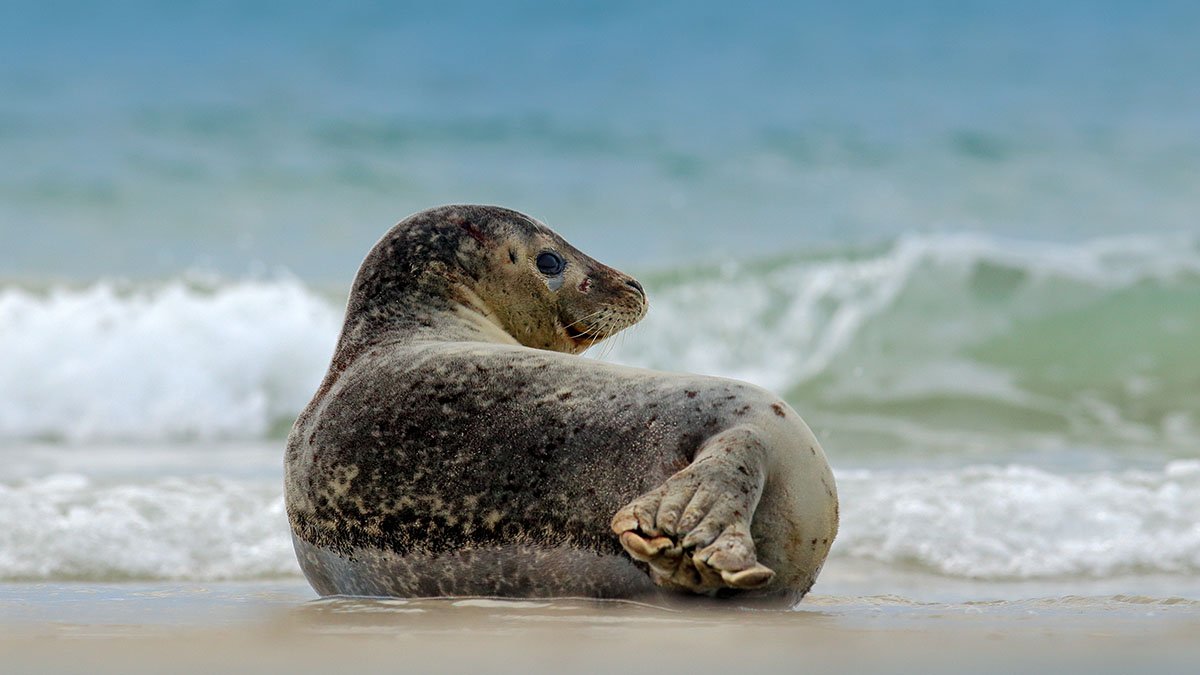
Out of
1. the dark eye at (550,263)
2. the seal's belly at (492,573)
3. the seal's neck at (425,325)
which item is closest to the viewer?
the seal's belly at (492,573)

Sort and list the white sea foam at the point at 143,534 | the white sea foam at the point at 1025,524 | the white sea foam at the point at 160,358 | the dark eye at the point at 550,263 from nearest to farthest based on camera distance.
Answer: the dark eye at the point at 550,263
the white sea foam at the point at 143,534
the white sea foam at the point at 1025,524
the white sea foam at the point at 160,358

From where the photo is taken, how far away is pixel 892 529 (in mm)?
6215

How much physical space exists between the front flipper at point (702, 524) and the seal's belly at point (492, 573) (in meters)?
0.22

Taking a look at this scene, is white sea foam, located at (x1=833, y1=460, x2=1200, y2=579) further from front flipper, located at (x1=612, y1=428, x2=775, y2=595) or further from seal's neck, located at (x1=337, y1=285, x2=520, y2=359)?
front flipper, located at (x1=612, y1=428, x2=775, y2=595)

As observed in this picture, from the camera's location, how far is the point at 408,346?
4289 mm

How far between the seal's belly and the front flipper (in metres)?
0.22

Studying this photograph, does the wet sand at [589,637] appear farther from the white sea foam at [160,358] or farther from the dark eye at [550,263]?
the white sea foam at [160,358]

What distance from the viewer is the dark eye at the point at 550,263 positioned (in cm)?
470

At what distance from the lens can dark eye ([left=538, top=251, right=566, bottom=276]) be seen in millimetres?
4703

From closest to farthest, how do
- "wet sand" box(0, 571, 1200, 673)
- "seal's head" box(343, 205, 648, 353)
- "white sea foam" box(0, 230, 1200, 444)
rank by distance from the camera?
1. "wet sand" box(0, 571, 1200, 673)
2. "seal's head" box(343, 205, 648, 353)
3. "white sea foam" box(0, 230, 1200, 444)

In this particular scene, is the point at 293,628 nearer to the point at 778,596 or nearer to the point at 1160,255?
the point at 778,596

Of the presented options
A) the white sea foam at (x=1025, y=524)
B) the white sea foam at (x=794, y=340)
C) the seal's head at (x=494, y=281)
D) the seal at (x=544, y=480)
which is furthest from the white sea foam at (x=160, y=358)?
the seal at (x=544, y=480)

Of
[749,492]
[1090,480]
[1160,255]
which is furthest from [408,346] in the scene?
[1160,255]

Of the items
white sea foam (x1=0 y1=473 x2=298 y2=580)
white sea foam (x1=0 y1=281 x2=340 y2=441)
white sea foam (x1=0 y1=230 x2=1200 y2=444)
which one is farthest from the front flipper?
white sea foam (x1=0 y1=281 x2=340 y2=441)
